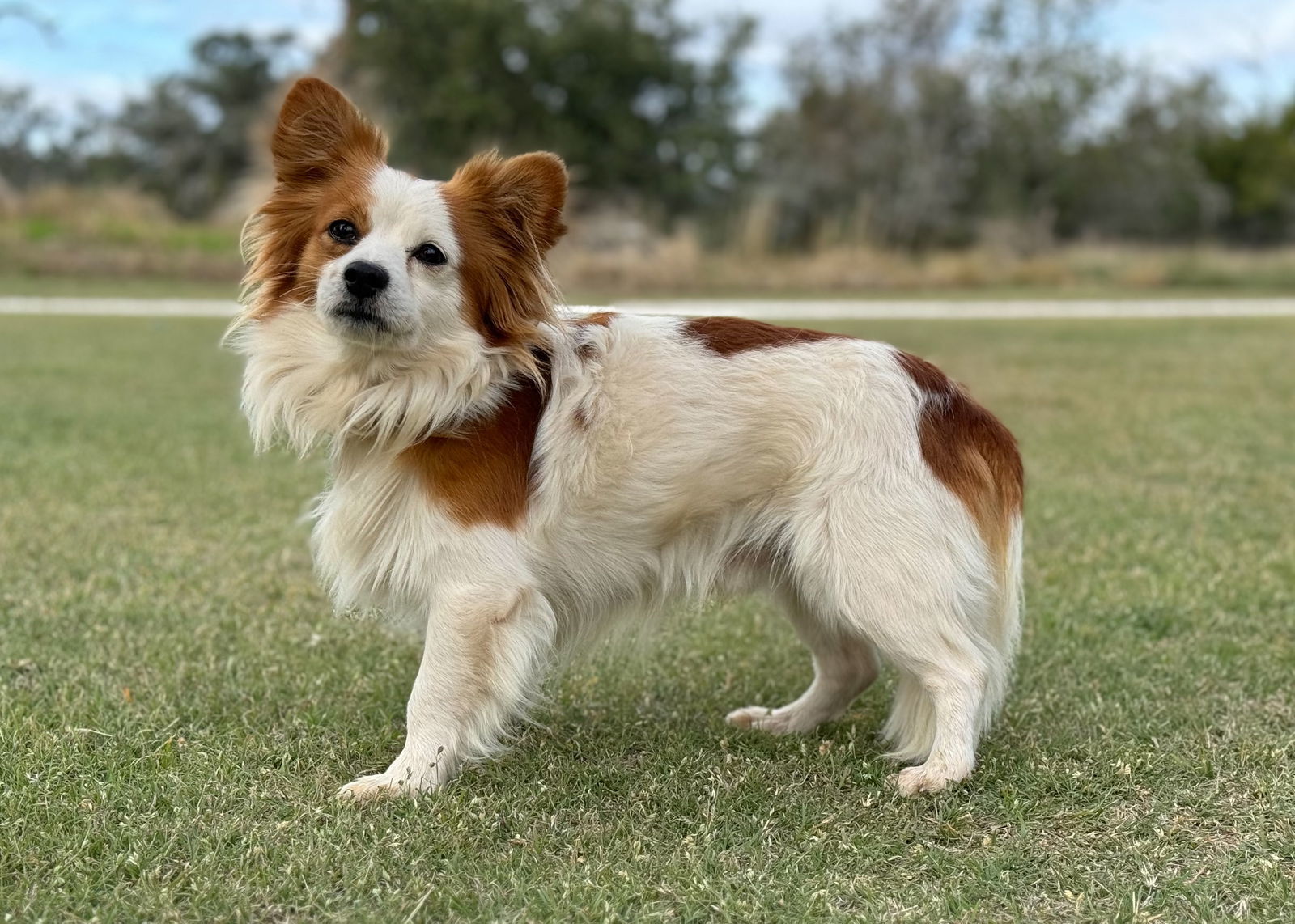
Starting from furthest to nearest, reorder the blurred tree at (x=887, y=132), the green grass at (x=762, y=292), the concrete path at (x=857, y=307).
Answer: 1. the blurred tree at (x=887, y=132)
2. the green grass at (x=762, y=292)
3. the concrete path at (x=857, y=307)

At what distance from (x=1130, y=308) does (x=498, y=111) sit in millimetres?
15586

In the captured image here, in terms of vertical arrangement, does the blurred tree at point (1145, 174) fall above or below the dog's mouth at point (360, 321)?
above

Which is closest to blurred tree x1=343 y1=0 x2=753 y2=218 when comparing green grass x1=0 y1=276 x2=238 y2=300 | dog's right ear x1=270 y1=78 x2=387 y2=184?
green grass x1=0 y1=276 x2=238 y2=300

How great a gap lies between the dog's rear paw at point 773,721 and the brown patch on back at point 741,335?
120 cm

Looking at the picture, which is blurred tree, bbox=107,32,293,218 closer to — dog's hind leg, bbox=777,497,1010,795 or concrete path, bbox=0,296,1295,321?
concrete path, bbox=0,296,1295,321

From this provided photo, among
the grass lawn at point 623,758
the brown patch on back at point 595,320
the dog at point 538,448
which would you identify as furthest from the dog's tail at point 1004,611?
the brown patch on back at point 595,320

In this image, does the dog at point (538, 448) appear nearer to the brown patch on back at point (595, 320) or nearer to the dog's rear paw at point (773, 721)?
the brown patch on back at point (595, 320)

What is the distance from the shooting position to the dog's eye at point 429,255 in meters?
3.14

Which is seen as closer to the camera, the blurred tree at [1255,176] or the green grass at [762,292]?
the green grass at [762,292]

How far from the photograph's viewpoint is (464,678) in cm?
312

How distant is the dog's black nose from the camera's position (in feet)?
9.84

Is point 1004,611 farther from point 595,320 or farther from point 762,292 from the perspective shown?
point 762,292

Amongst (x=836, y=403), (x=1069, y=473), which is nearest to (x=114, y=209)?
(x=1069, y=473)

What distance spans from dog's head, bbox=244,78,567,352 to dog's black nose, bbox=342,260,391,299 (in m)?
0.05
